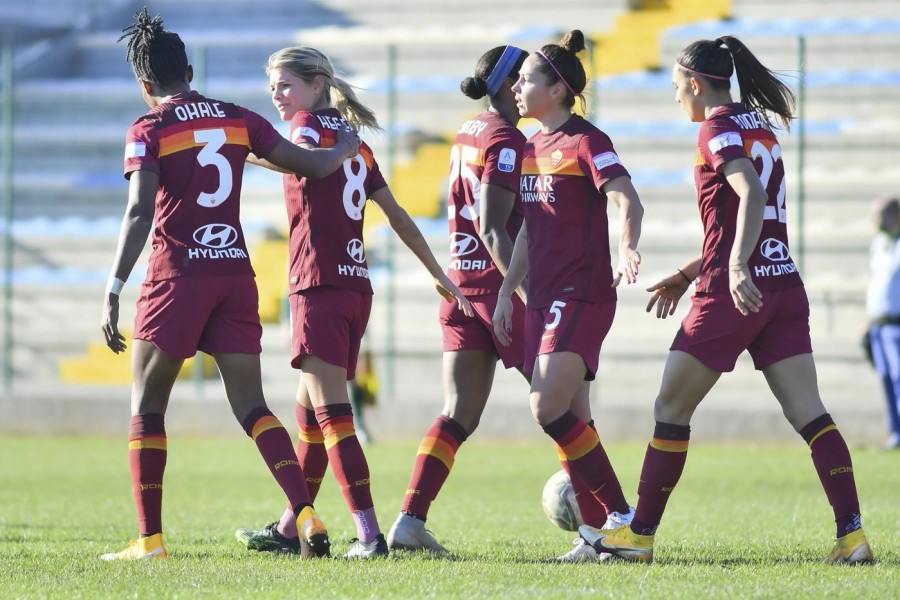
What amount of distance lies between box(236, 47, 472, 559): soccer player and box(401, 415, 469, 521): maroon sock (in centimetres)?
34

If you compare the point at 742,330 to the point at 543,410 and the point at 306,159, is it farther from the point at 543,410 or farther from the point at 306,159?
the point at 306,159

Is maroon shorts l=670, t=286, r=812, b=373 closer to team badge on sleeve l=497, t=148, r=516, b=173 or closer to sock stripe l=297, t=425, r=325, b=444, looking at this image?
team badge on sleeve l=497, t=148, r=516, b=173

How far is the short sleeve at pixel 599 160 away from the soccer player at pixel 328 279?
896 mm

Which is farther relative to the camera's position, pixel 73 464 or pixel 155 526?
pixel 73 464

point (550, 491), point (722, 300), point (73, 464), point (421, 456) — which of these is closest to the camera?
point (722, 300)

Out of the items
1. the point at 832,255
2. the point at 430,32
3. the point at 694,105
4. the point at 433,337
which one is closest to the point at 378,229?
the point at 433,337

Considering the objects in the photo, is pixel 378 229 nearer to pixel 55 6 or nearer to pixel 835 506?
pixel 55 6

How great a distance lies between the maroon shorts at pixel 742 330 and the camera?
19.5 ft

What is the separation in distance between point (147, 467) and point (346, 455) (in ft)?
2.79

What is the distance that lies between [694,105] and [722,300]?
0.84 meters

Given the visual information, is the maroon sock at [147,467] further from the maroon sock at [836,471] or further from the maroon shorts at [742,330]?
the maroon sock at [836,471]

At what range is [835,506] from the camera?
6.08 meters

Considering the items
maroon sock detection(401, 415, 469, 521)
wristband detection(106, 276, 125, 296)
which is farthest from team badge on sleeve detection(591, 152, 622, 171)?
wristband detection(106, 276, 125, 296)

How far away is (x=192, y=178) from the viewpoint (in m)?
6.23
